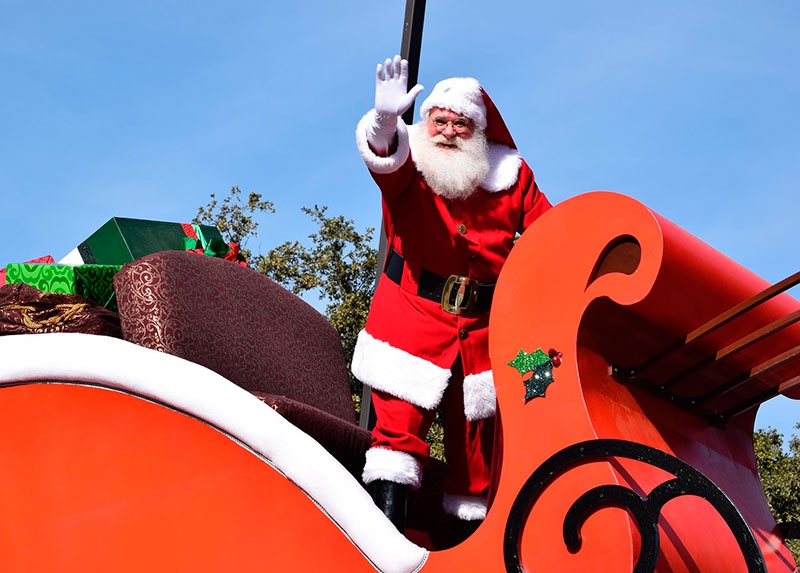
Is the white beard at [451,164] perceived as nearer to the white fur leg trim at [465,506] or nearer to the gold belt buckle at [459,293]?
the gold belt buckle at [459,293]

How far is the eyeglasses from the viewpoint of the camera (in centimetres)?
291

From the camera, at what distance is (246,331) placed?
10.3ft

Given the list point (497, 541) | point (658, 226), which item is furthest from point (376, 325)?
point (658, 226)

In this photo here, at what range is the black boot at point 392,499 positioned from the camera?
2475 mm

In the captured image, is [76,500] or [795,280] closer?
[795,280]

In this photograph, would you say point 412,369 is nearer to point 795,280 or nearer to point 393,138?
point 393,138

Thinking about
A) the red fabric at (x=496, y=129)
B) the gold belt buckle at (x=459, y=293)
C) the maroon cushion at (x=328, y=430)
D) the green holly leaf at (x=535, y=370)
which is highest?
the red fabric at (x=496, y=129)

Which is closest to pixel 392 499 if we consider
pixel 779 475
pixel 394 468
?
pixel 394 468

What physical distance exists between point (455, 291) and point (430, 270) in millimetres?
103

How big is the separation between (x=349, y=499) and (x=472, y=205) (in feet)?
3.48

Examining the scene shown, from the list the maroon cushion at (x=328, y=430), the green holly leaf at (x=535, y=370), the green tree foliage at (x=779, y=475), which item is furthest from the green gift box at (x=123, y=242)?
the green tree foliage at (x=779, y=475)

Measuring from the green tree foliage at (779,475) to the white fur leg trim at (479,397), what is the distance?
3.99m

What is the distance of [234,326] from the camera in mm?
3092

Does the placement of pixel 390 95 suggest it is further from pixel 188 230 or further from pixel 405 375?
pixel 188 230
